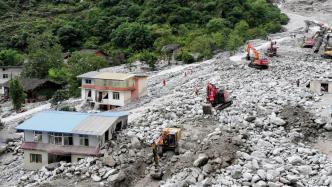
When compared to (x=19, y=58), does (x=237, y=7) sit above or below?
above

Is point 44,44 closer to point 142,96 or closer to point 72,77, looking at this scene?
point 72,77

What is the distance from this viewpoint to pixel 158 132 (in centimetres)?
3306

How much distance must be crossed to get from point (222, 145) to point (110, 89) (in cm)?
1841

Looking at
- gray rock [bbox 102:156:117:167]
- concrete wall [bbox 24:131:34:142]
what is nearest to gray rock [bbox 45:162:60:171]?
concrete wall [bbox 24:131:34:142]

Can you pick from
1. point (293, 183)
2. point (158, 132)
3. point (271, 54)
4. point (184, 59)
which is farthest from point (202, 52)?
point (293, 183)

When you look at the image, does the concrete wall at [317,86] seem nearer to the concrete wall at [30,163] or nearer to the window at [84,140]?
the window at [84,140]

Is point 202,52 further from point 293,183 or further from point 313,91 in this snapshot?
point 293,183

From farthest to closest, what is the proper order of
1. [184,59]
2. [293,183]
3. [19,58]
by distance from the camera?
[19,58], [184,59], [293,183]

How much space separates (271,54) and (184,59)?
15.0 metres

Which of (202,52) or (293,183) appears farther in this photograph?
(202,52)

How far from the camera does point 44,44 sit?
249 ft

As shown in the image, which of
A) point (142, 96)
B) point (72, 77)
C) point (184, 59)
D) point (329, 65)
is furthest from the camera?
point (184, 59)

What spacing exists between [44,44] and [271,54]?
3472cm

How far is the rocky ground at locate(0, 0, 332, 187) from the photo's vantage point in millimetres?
26875
